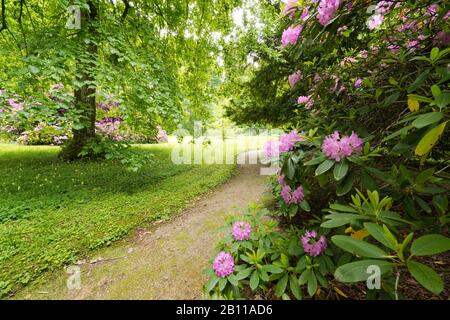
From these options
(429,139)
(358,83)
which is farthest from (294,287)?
(358,83)

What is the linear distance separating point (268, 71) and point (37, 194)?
18.9 feet

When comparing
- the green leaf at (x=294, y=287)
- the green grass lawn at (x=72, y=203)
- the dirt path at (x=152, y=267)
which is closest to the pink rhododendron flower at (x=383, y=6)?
the green leaf at (x=294, y=287)

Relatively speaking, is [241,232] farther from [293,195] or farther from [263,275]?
[293,195]

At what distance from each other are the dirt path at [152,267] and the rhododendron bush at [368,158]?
0.75 meters

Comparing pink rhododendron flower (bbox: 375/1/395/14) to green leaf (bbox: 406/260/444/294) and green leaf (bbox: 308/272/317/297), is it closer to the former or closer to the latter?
green leaf (bbox: 406/260/444/294)

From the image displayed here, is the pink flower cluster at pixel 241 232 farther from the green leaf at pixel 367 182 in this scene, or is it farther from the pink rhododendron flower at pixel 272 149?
the green leaf at pixel 367 182

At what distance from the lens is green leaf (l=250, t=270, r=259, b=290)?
1592 millimetres

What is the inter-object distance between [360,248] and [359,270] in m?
0.08

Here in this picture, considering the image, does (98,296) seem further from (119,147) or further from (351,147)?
(119,147)

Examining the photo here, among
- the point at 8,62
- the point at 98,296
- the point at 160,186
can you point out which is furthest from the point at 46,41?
the point at 98,296

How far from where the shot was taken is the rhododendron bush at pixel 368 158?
834mm

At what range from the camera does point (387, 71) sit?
148 centimetres

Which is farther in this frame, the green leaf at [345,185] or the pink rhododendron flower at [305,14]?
the pink rhododendron flower at [305,14]

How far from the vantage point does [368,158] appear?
3.55ft
